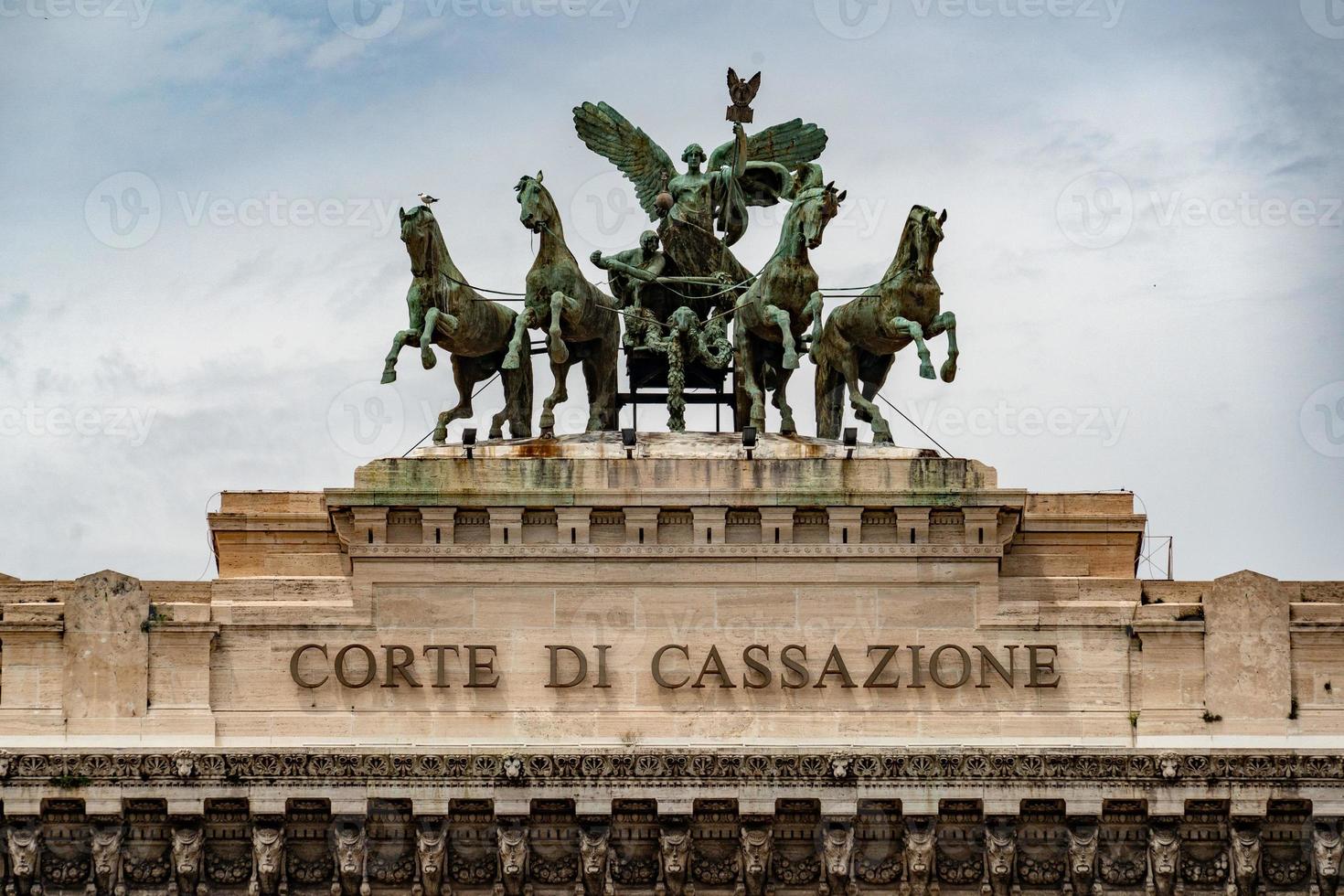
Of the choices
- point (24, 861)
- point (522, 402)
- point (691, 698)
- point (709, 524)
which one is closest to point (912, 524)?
point (709, 524)

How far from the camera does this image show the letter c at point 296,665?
5319 cm

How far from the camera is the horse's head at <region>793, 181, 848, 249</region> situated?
55688mm

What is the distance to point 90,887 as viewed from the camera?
5106 centimetres

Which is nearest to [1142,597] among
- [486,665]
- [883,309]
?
[883,309]

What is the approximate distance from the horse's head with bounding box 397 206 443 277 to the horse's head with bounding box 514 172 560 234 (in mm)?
1535

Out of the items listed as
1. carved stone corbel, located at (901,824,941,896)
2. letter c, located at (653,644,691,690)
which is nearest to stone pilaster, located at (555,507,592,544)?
letter c, located at (653,644,691,690)

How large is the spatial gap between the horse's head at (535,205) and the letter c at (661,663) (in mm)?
7025

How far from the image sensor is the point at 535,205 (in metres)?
56.5

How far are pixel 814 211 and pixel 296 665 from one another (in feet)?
33.0

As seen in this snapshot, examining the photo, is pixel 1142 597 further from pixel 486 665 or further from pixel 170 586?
pixel 170 586

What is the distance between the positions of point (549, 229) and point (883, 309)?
5157 mm

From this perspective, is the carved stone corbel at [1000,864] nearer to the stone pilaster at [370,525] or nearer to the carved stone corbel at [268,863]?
the carved stone corbel at [268,863]

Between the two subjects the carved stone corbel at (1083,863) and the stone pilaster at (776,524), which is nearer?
the carved stone corbel at (1083,863)

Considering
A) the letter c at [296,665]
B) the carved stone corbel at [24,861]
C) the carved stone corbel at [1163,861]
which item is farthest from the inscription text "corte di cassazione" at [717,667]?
the carved stone corbel at [24,861]
